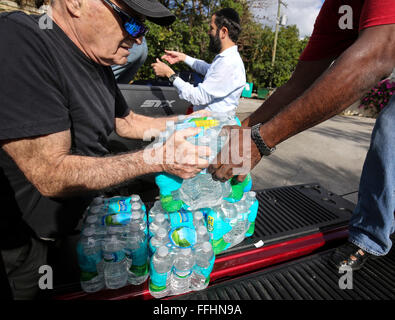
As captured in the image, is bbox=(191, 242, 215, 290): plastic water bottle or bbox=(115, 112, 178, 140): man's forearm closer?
bbox=(191, 242, 215, 290): plastic water bottle

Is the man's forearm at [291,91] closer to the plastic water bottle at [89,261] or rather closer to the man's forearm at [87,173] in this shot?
the man's forearm at [87,173]

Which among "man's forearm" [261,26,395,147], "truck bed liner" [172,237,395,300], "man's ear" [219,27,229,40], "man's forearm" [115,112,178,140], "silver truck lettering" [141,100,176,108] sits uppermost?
"man's ear" [219,27,229,40]

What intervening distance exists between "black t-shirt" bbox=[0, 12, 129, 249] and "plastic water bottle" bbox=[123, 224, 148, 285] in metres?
0.39

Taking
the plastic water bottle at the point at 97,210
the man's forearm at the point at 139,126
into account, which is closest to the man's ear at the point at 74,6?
the man's forearm at the point at 139,126

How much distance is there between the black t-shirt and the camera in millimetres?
1076

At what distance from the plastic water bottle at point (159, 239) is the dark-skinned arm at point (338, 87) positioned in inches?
22.4

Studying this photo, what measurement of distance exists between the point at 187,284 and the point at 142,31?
66.5 inches

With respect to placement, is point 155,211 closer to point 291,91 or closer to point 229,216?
point 229,216

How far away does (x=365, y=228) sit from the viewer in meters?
1.87

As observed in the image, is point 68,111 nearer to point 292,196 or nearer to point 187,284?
point 187,284

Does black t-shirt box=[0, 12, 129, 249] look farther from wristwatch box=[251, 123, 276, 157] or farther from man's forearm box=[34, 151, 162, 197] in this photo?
wristwatch box=[251, 123, 276, 157]

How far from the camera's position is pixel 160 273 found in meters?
1.40

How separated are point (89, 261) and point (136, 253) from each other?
278 mm

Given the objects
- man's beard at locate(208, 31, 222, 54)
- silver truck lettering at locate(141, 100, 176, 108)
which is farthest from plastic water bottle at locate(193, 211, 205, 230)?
man's beard at locate(208, 31, 222, 54)
